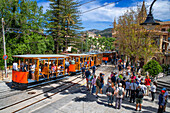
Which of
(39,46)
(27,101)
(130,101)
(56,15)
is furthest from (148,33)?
(56,15)

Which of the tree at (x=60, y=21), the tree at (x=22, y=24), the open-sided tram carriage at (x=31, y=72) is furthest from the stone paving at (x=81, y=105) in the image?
the tree at (x=60, y=21)

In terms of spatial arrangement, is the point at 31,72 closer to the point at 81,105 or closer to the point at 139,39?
the point at 81,105

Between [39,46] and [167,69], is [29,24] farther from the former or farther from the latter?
[167,69]

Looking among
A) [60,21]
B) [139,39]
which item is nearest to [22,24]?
[60,21]

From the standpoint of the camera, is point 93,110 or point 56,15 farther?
point 56,15

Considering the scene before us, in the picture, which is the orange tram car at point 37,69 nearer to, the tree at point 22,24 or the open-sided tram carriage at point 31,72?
the open-sided tram carriage at point 31,72

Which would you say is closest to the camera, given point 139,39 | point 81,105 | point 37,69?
point 81,105

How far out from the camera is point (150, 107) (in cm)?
870

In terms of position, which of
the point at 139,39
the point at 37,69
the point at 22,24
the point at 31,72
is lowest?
the point at 31,72

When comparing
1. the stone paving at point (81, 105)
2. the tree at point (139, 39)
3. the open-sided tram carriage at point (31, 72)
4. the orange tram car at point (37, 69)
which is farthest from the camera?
the tree at point (139, 39)

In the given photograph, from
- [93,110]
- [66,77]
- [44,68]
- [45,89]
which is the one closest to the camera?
[93,110]

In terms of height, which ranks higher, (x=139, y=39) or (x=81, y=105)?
(x=139, y=39)

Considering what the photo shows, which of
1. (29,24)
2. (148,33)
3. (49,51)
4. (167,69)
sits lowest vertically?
(167,69)

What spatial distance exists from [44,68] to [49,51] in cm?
2067
